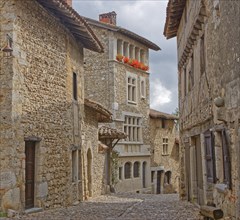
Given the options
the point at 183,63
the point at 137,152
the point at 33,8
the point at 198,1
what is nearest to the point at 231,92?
the point at 198,1

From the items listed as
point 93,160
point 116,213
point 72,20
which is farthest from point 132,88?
point 116,213

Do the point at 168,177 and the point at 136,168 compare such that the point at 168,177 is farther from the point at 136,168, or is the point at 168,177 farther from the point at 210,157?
the point at 210,157

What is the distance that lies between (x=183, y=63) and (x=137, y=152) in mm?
13161

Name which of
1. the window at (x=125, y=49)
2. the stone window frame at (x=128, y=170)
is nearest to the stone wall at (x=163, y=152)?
the stone window frame at (x=128, y=170)

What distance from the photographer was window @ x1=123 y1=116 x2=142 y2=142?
25.5m

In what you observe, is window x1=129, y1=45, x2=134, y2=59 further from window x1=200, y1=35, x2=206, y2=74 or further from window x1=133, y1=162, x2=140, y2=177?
window x1=200, y1=35, x2=206, y2=74

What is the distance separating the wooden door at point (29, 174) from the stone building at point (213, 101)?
443cm

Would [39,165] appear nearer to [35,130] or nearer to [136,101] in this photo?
[35,130]

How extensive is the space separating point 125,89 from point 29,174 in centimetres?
1546

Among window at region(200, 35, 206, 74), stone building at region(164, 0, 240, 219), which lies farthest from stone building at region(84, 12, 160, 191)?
window at region(200, 35, 206, 74)

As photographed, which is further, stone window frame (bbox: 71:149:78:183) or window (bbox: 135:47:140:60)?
window (bbox: 135:47:140:60)

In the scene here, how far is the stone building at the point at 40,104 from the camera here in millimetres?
9406

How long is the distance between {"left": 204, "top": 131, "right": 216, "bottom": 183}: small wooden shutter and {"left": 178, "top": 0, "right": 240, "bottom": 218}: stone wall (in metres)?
0.22

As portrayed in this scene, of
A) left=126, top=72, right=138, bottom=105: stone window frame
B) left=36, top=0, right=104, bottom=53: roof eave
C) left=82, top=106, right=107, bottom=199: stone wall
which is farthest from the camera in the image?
left=126, top=72, right=138, bottom=105: stone window frame
